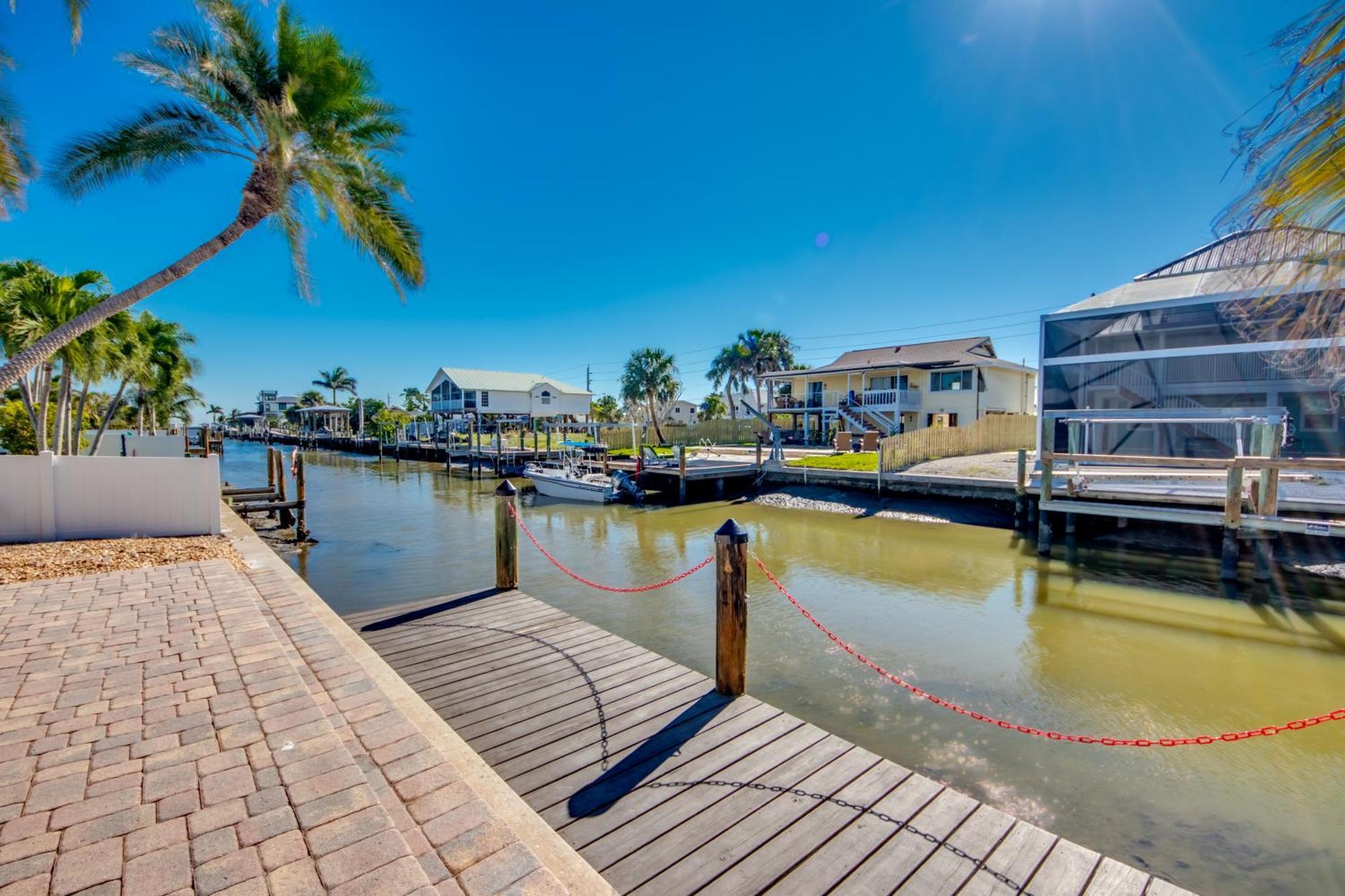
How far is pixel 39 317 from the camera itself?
14.9 metres

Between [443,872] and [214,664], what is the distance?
11.3 feet

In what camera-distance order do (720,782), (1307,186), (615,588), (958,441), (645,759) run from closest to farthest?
(1307,186) < (720,782) < (645,759) < (615,588) < (958,441)

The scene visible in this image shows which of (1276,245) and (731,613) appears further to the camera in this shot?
(731,613)

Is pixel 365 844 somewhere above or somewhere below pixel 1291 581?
above

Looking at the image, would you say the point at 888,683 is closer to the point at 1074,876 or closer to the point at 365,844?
the point at 1074,876

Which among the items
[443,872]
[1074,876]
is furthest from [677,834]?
[1074,876]

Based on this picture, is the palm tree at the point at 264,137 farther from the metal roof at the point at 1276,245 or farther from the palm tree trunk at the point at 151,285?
the metal roof at the point at 1276,245

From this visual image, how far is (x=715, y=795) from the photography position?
377cm

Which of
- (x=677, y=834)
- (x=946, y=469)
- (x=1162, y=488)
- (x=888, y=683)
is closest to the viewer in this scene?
(x=677, y=834)

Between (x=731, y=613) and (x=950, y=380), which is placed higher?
(x=950, y=380)

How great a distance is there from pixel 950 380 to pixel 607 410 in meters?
48.5

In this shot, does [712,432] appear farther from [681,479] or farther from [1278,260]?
[1278,260]

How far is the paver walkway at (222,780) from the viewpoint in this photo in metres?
2.51

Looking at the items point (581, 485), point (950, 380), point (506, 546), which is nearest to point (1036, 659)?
point (506, 546)
